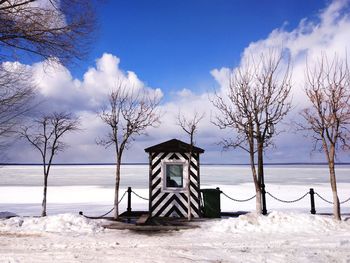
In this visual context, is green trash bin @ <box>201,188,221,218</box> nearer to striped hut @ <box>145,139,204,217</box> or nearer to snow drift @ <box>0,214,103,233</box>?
striped hut @ <box>145,139,204,217</box>

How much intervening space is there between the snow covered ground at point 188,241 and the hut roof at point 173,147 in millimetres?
3085

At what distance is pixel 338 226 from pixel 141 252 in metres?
6.22

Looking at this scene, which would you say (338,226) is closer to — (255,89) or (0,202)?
(255,89)

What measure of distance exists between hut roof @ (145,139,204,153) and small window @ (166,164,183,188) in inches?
26.5

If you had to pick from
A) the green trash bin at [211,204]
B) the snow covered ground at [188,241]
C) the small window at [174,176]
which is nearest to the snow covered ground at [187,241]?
the snow covered ground at [188,241]

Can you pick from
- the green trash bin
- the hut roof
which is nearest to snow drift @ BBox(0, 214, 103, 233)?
the hut roof

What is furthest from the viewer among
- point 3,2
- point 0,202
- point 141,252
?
point 0,202

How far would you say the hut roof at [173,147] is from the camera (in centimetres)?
1198

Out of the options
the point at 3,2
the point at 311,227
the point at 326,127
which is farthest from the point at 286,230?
the point at 3,2

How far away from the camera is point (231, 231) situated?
28.6 ft

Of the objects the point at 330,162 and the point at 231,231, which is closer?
the point at 231,231

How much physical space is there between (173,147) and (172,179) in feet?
4.33

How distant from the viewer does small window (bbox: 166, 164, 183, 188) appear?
39.5ft

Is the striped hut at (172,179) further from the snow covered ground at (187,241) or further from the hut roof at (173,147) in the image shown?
the snow covered ground at (187,241)
